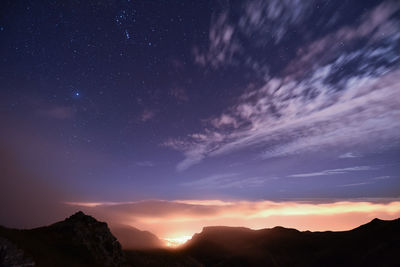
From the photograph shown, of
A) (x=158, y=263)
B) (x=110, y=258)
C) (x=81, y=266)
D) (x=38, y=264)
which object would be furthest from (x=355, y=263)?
(x=38, y=264)

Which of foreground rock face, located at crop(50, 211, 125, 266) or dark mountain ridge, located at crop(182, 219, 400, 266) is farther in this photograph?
dark mountain ridge, located at crop(182, 219, 400, 266)

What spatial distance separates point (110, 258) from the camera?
47000 mm

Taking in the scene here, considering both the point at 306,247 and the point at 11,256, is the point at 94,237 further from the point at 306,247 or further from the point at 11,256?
the point at 306,247

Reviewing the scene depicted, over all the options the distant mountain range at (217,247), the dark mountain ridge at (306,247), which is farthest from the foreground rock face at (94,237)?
the dark mountain ridge at (306,247)

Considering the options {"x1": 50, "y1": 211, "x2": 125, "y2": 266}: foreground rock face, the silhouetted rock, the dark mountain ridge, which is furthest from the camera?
the dark mountain ridge

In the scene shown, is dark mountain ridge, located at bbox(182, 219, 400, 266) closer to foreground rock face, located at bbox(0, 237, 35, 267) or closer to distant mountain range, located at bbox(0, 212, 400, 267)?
distant mountain range, located at bbox(0, 212, 400, 267)

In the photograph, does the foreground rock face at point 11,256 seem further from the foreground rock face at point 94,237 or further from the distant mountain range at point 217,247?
the foreground rock face at point 94,237

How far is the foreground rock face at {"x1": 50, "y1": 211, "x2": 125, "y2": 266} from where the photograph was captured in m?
43.6

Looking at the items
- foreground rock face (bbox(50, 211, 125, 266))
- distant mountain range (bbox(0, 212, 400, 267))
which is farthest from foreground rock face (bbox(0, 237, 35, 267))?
foreground rock face (bbox(50, 211, 125, 266))

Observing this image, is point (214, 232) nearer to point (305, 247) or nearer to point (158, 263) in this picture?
point (305, 247)

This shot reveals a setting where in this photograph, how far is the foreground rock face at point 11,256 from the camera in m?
24.8

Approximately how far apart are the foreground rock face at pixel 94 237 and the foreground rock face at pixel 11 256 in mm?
16572

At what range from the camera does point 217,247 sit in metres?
165

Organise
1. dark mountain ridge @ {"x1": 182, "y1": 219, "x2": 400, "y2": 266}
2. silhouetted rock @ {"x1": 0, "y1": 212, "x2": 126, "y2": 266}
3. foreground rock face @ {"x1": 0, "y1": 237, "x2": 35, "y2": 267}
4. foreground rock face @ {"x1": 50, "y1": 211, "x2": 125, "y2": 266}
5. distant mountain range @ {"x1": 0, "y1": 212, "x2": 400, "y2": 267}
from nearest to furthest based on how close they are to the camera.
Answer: foreground rock face @ {"x1": 0, "y1": 237, "x2": 35, "y2": 267} < silhouetted rock @ {"x1": 0, "y1": 212, "x2": 126, "y2": 266} < distant mountain range @ {"x1": 0, "y1": 212, "x2": 400, "y2": 267} < foreground rock face @ {"x1": 50, "y1": 211, "x2": 125, "y2": 266} < dark mountain ridge @ {"x1": 182, "y1": 219, "x2": 400, "y2": 266}
